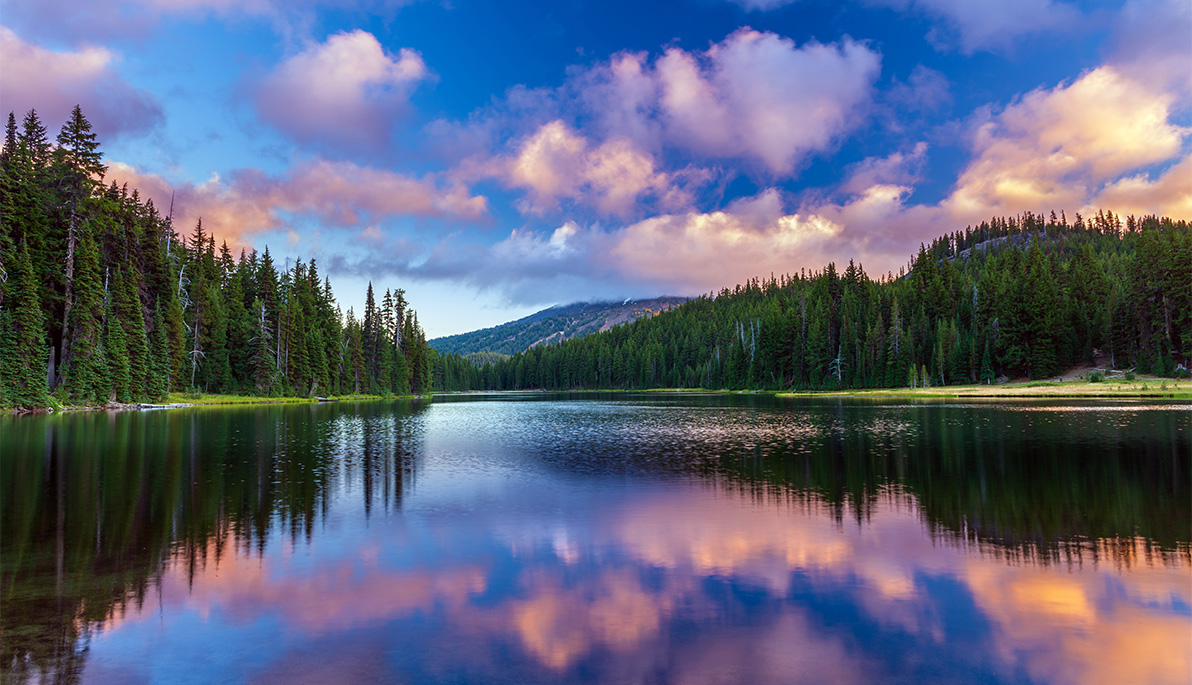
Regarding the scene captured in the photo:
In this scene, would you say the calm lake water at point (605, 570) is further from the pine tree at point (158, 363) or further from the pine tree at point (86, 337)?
the pine tree at point (158, 363)

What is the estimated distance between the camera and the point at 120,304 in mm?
68188

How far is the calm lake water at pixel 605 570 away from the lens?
8844 millimetres

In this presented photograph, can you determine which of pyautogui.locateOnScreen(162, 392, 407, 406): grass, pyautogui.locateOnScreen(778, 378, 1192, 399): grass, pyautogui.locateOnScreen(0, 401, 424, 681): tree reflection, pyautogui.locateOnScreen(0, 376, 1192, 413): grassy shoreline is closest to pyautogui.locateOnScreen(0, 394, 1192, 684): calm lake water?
pyautogui.locateOnScreen(0, 401, 424, 681): tree reflection

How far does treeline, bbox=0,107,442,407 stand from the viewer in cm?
5462

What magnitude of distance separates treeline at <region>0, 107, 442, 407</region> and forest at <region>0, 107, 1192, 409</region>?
22cm

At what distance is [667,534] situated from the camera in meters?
16.0

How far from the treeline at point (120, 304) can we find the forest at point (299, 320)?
0.22 m

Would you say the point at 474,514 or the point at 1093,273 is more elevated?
the point at 1093,273

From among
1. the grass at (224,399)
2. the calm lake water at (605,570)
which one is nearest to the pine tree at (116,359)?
the grass at (224,399)

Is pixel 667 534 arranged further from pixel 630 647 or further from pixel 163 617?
pixel 163 617

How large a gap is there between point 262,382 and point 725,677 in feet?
333

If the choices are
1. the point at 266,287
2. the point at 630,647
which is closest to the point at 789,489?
the point at 630,647

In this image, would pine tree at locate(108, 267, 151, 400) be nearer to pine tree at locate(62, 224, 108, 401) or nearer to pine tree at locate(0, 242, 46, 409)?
pine tree at locate(62, 224, 108, 401)

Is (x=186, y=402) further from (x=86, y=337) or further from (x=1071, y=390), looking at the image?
(x=1071, y=390)
